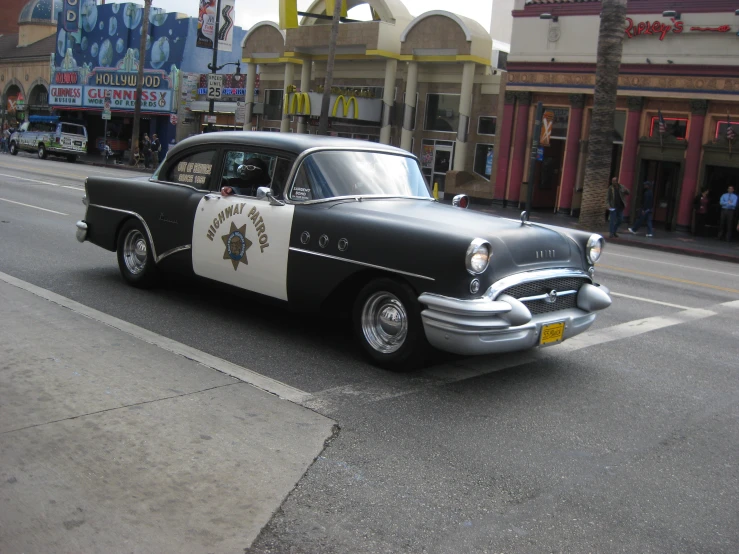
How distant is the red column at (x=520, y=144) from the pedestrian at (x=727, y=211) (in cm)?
822

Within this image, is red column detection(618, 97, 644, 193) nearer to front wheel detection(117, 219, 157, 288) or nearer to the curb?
the curb

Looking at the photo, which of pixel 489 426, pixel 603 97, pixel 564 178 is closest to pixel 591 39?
pixel 564 178

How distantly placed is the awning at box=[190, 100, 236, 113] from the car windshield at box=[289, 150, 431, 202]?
38.9m

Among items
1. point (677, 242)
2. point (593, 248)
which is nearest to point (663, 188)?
point (677, 242)

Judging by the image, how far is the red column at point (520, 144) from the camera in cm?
3078

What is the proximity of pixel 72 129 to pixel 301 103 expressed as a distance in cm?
1472

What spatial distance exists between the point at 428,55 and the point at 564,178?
8.89 m

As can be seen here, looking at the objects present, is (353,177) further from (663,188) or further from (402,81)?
(402,81)

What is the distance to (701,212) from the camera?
25.1m

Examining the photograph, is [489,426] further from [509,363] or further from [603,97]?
[603,97]

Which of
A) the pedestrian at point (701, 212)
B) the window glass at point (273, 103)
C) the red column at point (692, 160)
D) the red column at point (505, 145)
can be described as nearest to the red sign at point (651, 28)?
the red column at point (692, 160)

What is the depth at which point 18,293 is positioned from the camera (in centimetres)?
794

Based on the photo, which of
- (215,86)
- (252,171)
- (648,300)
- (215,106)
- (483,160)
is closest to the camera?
(252,171)

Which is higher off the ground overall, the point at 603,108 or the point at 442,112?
the point at 442,112
